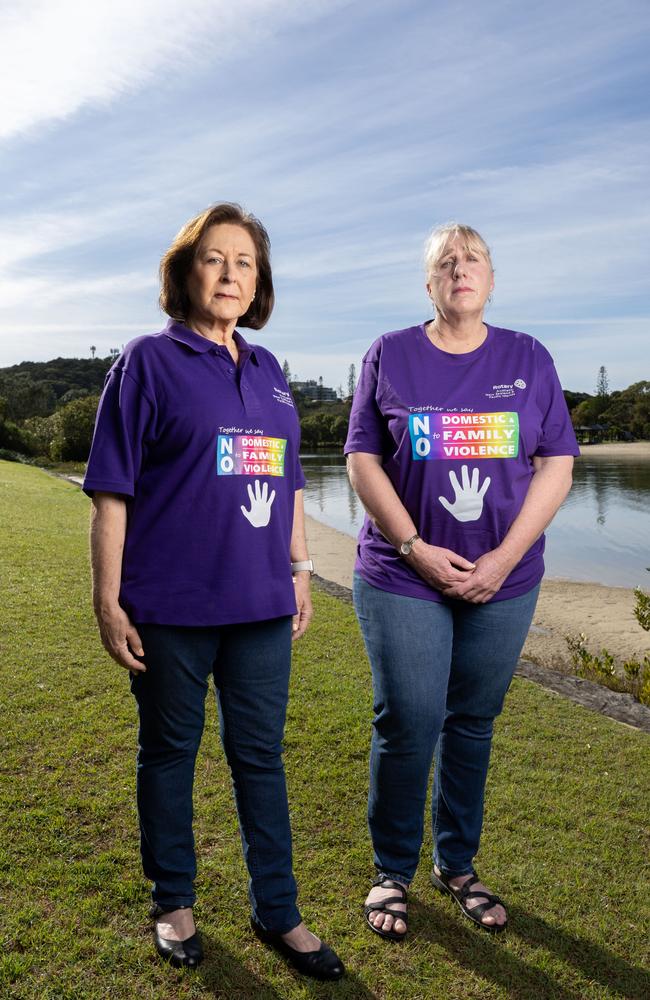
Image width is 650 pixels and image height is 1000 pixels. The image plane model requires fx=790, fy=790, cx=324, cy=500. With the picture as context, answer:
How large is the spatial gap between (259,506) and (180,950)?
4.45ft

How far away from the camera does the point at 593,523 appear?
84.6 ft

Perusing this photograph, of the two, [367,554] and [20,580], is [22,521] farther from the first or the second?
[367,554]

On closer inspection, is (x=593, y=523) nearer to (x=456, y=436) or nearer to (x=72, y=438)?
(x=456, y=436)

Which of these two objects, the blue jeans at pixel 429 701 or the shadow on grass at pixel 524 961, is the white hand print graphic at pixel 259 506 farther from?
the shadow on grass at pixel 524 961

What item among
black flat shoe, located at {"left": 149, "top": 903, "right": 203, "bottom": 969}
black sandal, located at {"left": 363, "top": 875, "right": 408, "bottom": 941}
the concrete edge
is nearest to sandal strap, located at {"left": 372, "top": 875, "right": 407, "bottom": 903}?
black sandal, located at {"left": 363, "top": 875, "right": 408, "bottom": 941}

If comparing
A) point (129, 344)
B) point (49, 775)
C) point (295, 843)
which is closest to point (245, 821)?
point (295, 843)

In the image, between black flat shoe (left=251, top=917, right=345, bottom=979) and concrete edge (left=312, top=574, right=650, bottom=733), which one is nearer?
black flat shoe (left=251, top=917, right=345, bottom=979)

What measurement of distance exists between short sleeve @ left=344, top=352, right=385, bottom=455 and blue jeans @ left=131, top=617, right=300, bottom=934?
1.97 ft

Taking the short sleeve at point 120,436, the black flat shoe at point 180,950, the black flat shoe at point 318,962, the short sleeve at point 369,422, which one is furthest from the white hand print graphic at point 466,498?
the black flat shoe at point 180,950

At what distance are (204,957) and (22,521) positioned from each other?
11.5m

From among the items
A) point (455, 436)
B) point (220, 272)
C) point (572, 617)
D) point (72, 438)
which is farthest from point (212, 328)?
point (72, 438)

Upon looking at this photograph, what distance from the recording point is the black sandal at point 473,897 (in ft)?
8.53

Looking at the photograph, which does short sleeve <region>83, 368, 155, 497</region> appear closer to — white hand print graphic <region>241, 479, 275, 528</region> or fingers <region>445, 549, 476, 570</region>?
white hand print graphic <region>241, 479, 275, 528</region>

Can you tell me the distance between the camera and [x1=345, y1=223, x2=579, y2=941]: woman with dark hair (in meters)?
2.37
